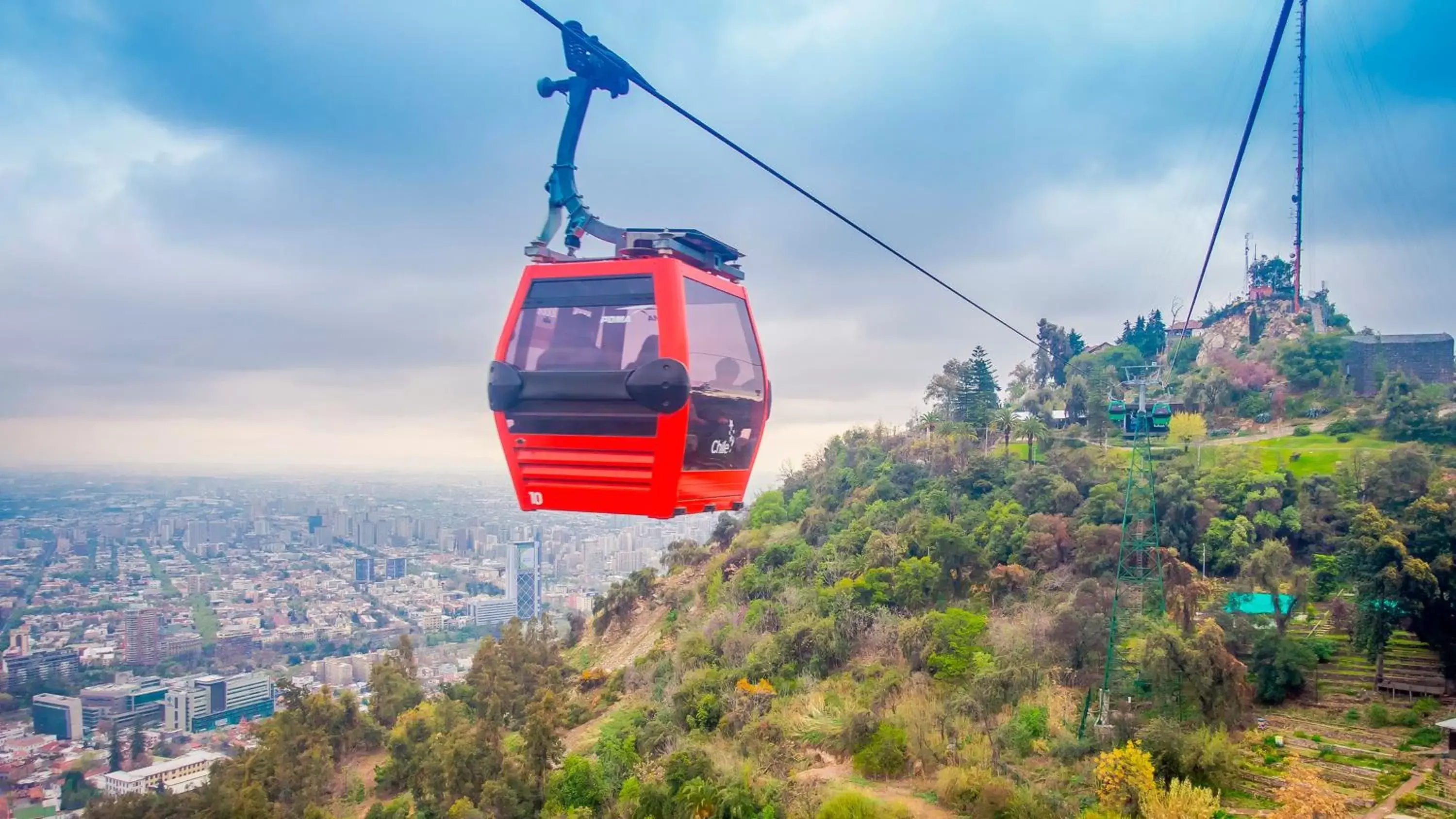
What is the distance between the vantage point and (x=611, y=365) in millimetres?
4098

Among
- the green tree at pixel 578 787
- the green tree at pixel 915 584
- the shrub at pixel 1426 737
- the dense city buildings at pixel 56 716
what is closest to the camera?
the shrub at pixel 1426 737

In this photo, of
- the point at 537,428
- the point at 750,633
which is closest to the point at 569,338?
the point at 537,428

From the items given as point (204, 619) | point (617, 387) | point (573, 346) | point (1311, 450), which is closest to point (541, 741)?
point (204, 619)

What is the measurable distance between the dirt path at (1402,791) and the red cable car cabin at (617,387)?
13167 millimetres

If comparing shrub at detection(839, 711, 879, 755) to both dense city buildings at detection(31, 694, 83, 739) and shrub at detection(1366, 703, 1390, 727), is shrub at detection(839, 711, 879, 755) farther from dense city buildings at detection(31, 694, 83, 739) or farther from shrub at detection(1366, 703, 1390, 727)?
dense city buildings at detection(31, 694, 83, 739)

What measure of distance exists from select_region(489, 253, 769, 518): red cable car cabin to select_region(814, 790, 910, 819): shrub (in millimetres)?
10137

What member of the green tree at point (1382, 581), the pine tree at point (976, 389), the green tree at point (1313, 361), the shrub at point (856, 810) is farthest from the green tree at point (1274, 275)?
the shrub at point (856, 810)

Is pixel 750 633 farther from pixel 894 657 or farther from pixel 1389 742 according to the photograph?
pixel 1389 742

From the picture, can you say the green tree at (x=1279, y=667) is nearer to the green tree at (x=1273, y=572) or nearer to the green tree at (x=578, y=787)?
the green tree at (x=1273, y=572)

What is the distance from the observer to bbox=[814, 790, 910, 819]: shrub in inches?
507

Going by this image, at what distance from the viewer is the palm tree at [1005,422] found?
30.7 meters

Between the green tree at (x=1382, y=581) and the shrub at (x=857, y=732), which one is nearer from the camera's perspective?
the green tree at (x=1382, y=581)

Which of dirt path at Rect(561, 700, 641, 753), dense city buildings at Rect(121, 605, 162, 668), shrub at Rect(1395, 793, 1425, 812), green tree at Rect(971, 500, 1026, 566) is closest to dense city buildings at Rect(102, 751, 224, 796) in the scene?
dense city buildings at Rect(121, 605, 162, 668)

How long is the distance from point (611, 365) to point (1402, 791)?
15.1 m
